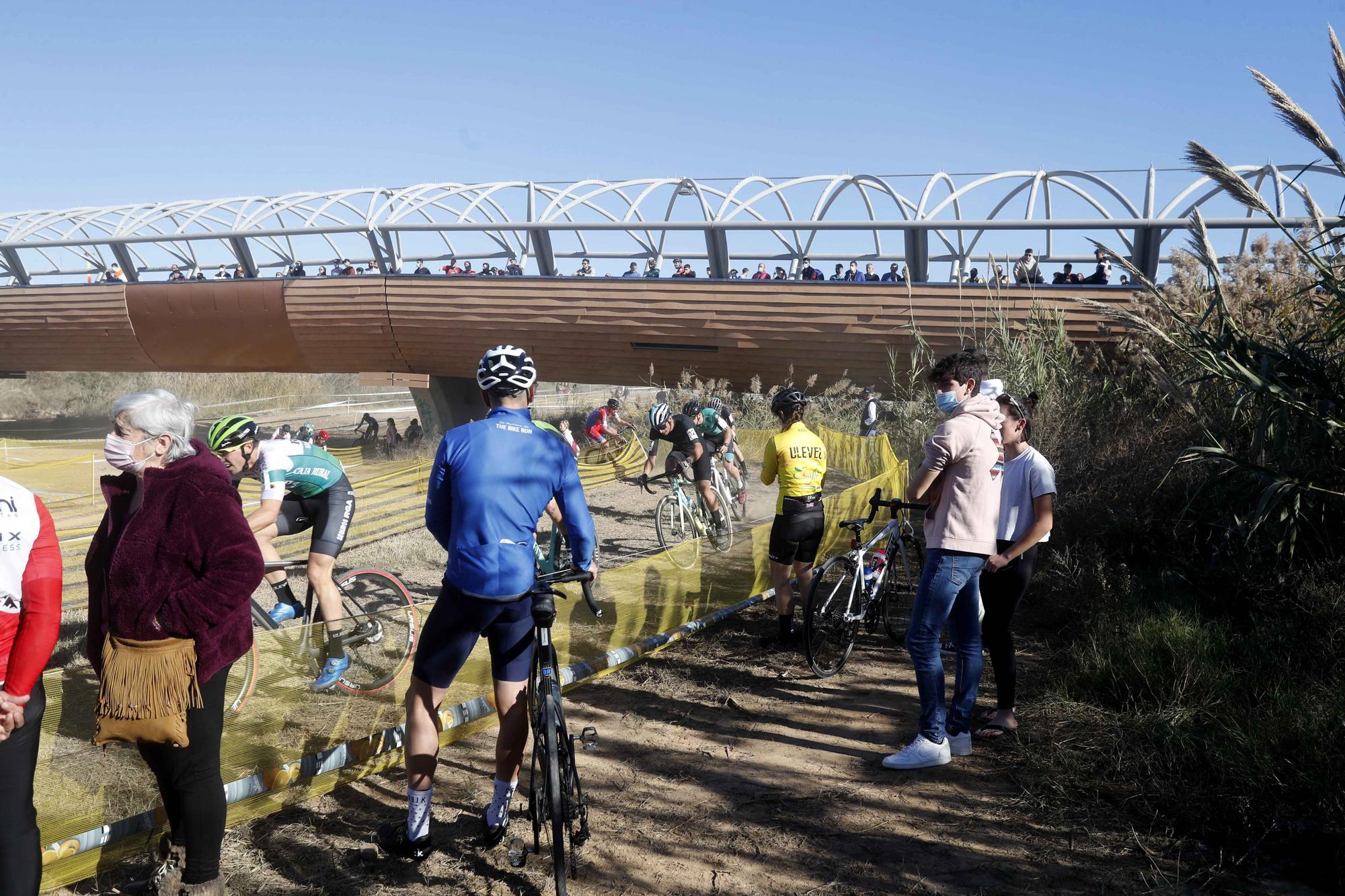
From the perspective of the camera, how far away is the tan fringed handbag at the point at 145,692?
9.54 feet

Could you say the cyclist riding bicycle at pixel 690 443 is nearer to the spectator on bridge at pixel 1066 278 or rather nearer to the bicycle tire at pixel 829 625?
the bicycle tire at pixel 829 625

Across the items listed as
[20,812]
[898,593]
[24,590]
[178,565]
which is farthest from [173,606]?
[898,593]

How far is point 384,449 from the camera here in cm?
2353

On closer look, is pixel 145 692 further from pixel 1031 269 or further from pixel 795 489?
pixel 1031 269

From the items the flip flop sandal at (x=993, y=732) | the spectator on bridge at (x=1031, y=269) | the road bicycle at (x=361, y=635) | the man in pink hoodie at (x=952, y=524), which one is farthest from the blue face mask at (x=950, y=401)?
the spectator on bridge at (x=1031, y=269)

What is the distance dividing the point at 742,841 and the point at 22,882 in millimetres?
2552

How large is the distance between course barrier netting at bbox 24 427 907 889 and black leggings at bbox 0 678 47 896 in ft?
2.72

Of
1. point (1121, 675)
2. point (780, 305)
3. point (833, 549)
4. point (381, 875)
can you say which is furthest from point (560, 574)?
point (780, 305)

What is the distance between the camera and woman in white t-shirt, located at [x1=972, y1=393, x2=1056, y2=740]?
4711 mm

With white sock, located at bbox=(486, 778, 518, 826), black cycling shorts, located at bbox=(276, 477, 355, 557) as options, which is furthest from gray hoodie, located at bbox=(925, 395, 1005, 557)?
black cycling shorts, located at bbox=(276, 477, 355, 557)

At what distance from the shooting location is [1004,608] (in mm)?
4773

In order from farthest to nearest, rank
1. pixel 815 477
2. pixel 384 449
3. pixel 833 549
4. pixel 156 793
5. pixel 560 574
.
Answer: pixel 384 449
pixel 833 549
pixel 815 477
pixel 156 793
pixel 560 574

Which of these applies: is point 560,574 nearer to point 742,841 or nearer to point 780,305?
point 742,841

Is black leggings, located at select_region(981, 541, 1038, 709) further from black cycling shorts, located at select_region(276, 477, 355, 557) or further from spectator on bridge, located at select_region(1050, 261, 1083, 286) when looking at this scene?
spectator on bridge, located at select_region(1050, 261, 1083, 286)
